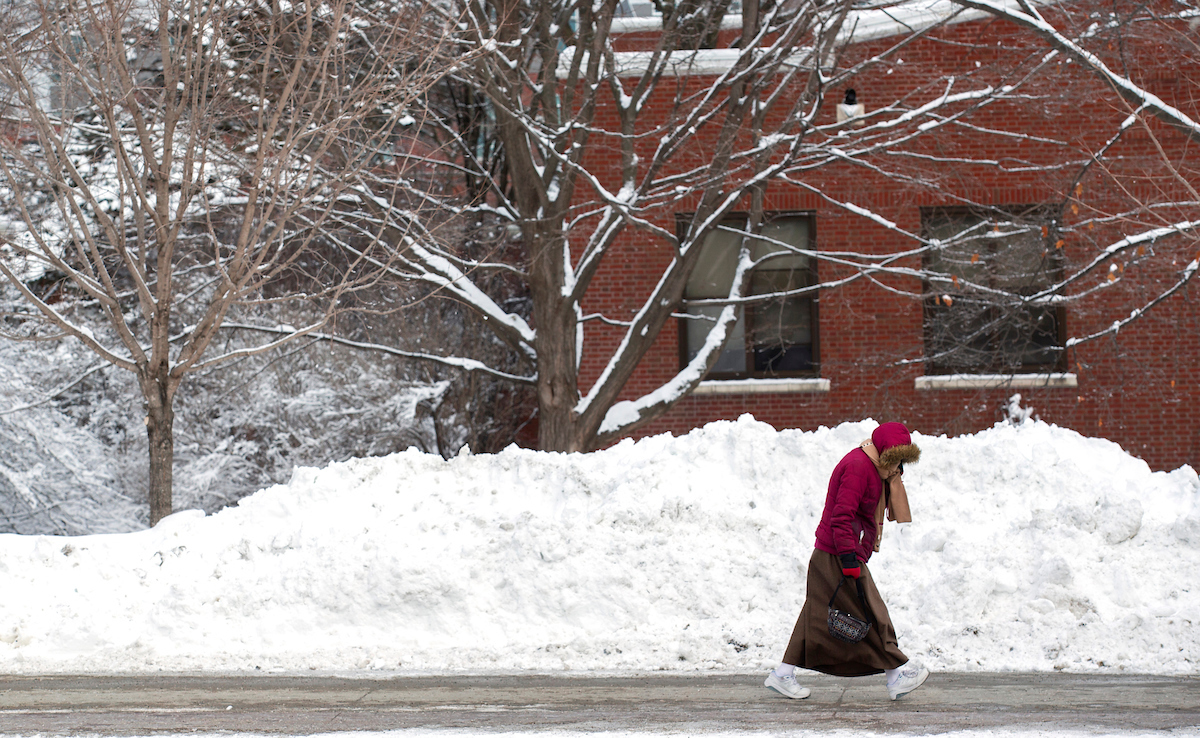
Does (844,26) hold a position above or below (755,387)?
above

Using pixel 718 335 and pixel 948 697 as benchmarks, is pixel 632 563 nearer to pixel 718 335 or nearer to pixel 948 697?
pixel 948 697

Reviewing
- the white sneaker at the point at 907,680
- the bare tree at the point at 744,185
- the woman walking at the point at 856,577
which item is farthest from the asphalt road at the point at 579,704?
the bare tree at the point at 744,185

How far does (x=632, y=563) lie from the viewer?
8016 millimetres

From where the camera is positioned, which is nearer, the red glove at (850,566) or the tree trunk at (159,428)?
the red glove at (850,566)

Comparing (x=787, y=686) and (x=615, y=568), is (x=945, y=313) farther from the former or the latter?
(x=787, y=686)

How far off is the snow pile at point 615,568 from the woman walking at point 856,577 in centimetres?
106

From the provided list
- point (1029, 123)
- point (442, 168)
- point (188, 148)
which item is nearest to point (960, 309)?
point (1029, 123)

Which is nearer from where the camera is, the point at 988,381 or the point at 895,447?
the point at 895,447

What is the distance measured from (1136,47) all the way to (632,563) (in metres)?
9.71

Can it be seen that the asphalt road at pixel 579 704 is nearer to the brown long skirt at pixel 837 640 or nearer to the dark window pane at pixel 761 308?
the brown long skirt at pixel 837 640

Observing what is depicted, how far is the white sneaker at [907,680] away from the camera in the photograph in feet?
18.7

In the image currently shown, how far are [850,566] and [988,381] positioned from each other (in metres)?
9.25

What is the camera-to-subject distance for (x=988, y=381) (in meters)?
14.1

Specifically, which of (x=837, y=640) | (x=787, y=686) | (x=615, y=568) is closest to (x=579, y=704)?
(x=787, y=686)
